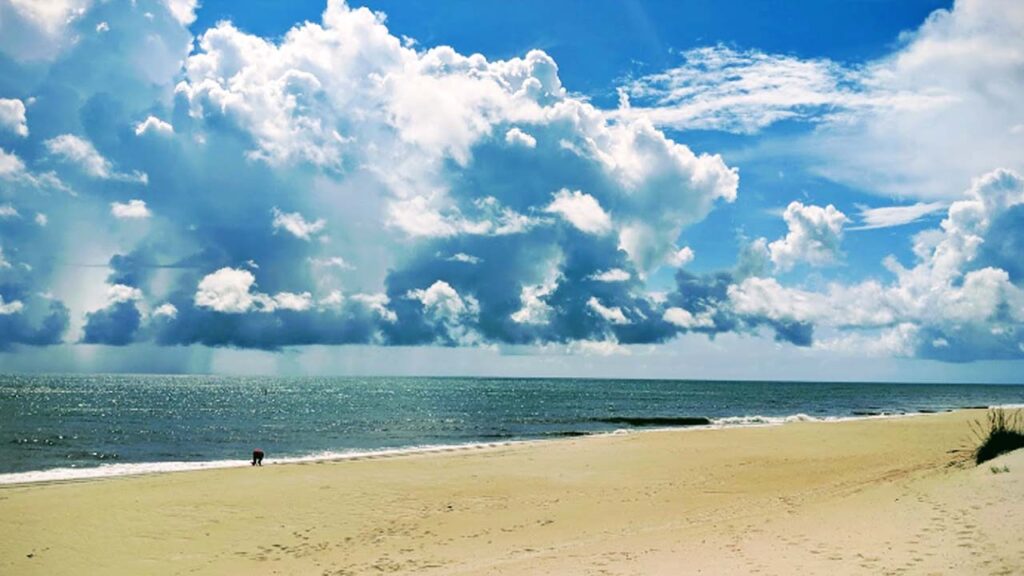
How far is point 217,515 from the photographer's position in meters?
21.5

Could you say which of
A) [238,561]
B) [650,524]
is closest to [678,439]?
[650,524]

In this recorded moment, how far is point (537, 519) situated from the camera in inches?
811

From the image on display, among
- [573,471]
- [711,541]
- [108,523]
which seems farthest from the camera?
[573,471]

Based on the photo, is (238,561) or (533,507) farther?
(533,507)

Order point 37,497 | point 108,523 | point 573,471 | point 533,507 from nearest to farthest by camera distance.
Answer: point 108,523, point 533,507, point 37,497, point 573,471

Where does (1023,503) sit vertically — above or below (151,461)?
above

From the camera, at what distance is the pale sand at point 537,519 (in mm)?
14328

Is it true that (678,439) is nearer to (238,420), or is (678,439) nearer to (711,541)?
(711,541)

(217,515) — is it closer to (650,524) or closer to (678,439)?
(650,524)

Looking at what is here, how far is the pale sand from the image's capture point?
47.0ft

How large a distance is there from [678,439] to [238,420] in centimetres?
5606

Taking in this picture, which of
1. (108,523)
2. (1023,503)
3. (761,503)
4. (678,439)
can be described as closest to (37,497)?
(108,523)

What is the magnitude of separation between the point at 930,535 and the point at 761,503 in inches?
296

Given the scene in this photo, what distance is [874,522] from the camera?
53.7 feet
